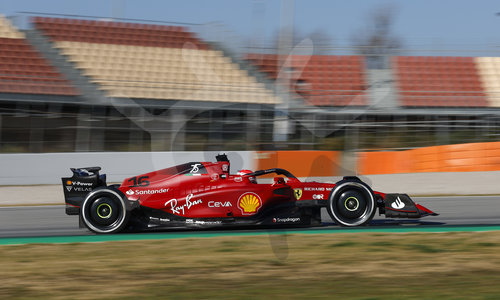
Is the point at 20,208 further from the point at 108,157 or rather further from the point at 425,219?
the point at 425,219

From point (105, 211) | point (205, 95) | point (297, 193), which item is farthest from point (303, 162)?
point (105, 211)

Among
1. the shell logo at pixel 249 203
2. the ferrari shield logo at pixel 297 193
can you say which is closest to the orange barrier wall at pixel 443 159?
the ferrari shield logo at pixel 297 193

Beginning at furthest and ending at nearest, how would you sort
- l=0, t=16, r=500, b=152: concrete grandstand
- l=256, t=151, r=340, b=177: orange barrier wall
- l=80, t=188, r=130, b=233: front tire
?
l=0, t=16, r=500, b=152: concrete grandstand → l=256, t=151, r=340, b=177: orange barrier wall → l=80, t=188, r=130, b=233: front tire

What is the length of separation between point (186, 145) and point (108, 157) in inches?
78.9

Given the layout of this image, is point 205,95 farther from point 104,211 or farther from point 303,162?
point 104,211

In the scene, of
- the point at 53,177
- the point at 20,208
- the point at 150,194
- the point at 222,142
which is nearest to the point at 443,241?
the point at 150,194

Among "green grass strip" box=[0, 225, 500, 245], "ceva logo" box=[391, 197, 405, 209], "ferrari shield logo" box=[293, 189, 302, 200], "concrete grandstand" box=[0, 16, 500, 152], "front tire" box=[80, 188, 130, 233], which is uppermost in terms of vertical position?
"concrete grandstand" box=[0, 16, 500, 152]

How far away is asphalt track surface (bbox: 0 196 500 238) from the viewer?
8.93m

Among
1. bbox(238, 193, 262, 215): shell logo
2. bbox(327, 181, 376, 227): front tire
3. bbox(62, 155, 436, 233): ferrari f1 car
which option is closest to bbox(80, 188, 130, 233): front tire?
bbox(62, 155, 436, 233): ferrari f1 car

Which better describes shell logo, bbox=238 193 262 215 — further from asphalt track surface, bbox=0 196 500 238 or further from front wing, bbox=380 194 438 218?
front wing, bbox=380 194 438 218

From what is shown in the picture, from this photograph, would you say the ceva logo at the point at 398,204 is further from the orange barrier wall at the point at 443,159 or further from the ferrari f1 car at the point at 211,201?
the orange barrier wall at the point at 443,159

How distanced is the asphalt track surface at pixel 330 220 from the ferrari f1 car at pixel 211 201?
524mm

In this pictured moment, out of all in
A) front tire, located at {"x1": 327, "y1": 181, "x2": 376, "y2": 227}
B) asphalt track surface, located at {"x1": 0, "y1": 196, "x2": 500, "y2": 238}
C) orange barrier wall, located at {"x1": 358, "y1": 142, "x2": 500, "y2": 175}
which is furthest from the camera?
orange barrier wall, located at {"x1": 358, "y1": 142, "x2": 500, "y2": 175}

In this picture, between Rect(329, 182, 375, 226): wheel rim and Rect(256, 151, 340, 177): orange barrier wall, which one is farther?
Rect(256, 151, 340, 177): orange barrier wall
